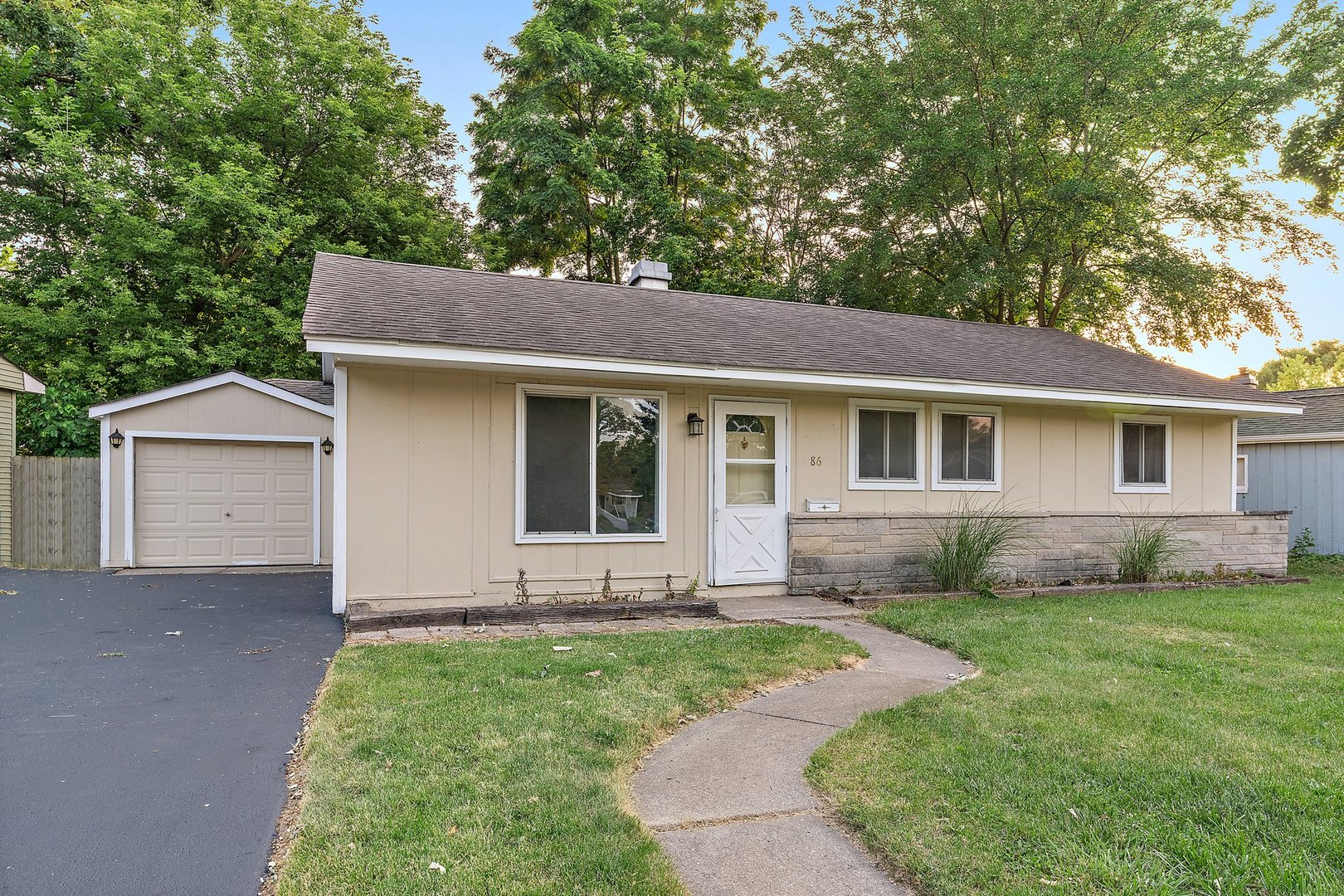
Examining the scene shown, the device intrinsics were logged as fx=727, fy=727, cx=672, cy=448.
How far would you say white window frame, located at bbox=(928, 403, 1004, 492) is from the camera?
29.9 feet

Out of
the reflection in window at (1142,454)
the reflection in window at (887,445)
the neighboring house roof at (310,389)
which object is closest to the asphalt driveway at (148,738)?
the neighboring house roof at (310,389)

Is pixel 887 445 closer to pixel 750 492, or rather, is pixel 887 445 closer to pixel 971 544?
pixel 971 544

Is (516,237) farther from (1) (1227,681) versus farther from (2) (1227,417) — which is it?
(1) (1227,681)

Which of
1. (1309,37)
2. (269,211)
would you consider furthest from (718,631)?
(1309,37)

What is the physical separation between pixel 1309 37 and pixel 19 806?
2092 cm

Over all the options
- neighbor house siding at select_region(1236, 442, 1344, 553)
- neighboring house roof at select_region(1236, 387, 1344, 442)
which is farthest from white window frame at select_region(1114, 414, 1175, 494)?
neighbor house siding at select_region(1236, 442, 1344, 553)

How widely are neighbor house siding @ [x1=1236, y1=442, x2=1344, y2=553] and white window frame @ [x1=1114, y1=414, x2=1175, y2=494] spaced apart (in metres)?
5.39

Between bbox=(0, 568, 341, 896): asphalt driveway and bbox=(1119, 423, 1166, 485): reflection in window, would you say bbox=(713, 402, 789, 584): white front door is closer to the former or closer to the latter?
bbox=(0, 568, 341, 896): asphalt driveway

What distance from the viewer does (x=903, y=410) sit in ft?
29.3

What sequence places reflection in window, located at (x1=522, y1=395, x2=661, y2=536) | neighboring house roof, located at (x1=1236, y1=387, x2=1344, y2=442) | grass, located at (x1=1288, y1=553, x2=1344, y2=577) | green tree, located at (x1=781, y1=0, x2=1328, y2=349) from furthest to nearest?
green tree, located at (x1=781, y1=0, x2=1328, y2=349), neighboring house roof, located at (x1=1236, y1=387, x2=1344, y2=442), grass, located at (x1=1288, y1=553, x2=1344, y2=577), reflection in window, located at (x1=522, y1=395, x2=661, y2=536)

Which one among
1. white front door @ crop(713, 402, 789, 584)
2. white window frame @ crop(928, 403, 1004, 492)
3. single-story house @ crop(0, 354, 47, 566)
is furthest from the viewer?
single-story house @ crop(0, 354, 47, 566)

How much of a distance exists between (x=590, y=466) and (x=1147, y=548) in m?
7.22

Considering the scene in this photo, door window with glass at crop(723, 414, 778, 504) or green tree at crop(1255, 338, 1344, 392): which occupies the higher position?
green tree at crop(1255, 338, 1344, 392)

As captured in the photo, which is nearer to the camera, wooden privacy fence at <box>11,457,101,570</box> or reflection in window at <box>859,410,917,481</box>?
reflection in window at <box>859,410,917,481</box>
